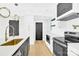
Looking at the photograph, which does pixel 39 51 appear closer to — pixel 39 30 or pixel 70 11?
pixel 70 11

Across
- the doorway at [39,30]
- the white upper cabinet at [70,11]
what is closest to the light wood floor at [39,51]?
the white upper cabinet at [70,11]

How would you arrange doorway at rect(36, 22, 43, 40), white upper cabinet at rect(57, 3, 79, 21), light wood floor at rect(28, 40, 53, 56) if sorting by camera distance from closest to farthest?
white upper cabinet at rect(57, 3, 79, 21), light wood floor at rect(28, 40, 53, 56), doorway at rect(36, 22, 43, 40)

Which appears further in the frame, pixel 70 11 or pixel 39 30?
pixel 39 30

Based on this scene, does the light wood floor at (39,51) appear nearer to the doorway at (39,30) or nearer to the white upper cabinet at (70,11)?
the white upper cabinet at (70,11)

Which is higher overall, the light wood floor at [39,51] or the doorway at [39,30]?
the doorway at [39,30]

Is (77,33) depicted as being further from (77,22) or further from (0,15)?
(0,15)

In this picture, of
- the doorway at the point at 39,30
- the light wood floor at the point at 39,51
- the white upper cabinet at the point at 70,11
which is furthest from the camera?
the doorway at the point at 39,30

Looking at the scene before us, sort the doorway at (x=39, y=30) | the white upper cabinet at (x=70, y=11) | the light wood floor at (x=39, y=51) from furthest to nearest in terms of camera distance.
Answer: the doorway at (x=39, y=30) < the light wood floor at (x=39, y=51) < the white upper cabinet at (x=70, y=11)

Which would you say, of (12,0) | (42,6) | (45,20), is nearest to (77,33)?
(12,0)

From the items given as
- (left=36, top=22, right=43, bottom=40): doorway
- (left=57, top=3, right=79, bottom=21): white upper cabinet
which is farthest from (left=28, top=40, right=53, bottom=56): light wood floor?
(left=36, top=22, right=43, bottom=40): doorway

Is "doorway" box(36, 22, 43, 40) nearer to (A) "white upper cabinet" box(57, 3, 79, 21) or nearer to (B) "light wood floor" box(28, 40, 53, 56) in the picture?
(B) "light wood floor" box(28, 40, 53, 56)

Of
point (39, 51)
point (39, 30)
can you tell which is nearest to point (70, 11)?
point (39, 51)

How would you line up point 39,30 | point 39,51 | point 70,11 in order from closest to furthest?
point 70,11
point 39,51
point 39,30

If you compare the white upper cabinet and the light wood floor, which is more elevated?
the white upper cabinet
